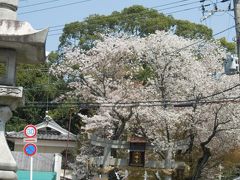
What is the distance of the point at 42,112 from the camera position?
3844 centimetres

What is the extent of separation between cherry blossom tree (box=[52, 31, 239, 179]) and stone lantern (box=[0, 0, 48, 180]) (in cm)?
1208

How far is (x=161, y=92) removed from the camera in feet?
75.8

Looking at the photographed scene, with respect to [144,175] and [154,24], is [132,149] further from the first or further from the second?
[154,24]

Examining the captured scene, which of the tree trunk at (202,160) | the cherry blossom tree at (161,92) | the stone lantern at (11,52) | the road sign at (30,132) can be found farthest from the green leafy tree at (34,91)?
the stone lantern at (11,52)

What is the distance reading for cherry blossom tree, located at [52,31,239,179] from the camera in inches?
843

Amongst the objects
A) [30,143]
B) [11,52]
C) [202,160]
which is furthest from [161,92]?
[11,52]

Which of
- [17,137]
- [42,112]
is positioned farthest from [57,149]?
[42,112]

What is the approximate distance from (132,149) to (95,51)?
25.0 ft

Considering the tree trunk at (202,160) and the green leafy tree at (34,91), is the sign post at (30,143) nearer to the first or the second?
the tree trunk at (202,160)

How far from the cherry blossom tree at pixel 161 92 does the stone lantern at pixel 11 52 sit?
12.1 metres

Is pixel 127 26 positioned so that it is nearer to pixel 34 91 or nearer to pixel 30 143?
pixel 34 91

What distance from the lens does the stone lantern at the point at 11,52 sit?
753 cm

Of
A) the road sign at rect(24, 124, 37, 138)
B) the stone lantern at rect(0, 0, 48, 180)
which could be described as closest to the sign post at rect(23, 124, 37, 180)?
the road sign at rect(24, 124, 37, 138)

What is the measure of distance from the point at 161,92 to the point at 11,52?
15.6m
